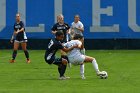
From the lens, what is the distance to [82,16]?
34.3 m

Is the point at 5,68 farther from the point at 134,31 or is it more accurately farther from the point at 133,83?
the point at 134,31

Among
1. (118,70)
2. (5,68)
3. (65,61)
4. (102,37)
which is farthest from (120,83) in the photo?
(102,37)

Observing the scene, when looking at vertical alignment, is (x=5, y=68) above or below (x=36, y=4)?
below

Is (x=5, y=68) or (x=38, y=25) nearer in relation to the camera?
(x=5, y=68)

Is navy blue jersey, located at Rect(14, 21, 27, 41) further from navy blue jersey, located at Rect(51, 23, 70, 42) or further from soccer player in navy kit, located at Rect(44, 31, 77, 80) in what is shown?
soccer player in navy kit, located at Rect(44, 31, 77, 80)

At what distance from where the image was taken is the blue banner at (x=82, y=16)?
112 feet

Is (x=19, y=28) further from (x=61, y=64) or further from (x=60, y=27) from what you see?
(x=61, y=64)

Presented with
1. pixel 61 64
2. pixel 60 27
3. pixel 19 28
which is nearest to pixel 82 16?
pixel 19 28

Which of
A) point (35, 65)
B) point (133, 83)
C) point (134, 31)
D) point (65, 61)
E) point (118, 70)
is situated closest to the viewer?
point (133, 83)

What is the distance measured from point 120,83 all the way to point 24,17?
63.6 feet

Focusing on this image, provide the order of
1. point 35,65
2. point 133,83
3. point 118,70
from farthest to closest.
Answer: point 35,65 < point 118,70 < point 133,83

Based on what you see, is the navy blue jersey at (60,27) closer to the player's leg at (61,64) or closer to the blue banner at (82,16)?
the player's leg at (61,64)

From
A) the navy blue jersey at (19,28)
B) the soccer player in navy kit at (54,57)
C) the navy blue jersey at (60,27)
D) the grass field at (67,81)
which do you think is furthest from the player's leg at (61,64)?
the navy blue jersey at (19,28)

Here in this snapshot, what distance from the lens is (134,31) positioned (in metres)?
34.0
